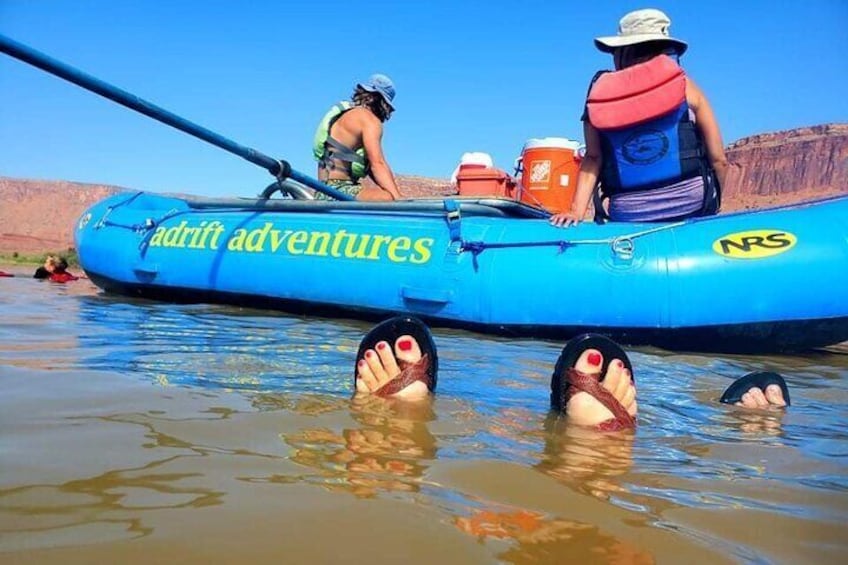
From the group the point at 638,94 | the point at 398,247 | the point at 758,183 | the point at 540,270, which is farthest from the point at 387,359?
the point at 758,183

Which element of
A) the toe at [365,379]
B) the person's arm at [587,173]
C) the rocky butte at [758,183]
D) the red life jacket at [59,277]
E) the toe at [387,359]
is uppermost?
the rocky butte at [758,183]

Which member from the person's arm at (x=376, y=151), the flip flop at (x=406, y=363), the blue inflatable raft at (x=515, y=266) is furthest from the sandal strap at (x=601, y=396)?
the person's arm at (x=376, y=151)

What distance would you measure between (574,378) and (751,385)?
660 mm

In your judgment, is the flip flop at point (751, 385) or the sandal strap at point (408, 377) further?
the flip flop at point (751, 385)

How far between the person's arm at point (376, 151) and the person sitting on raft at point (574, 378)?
3.13 meters

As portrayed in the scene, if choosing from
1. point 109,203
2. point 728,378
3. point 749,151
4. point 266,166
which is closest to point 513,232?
point 728,378

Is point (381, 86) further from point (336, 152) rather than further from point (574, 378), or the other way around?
point (574, 378)

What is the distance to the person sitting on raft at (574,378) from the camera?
1690 mm

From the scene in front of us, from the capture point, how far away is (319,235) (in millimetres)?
4328

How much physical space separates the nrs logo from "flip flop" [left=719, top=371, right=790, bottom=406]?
53.9 inches

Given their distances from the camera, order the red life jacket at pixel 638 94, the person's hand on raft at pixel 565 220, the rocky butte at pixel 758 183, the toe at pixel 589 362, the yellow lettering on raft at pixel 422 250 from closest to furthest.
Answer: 1. the toe at pixel 589 362
2. the red life jacket at pixel 638 94
3. the person's hand on raft at pixel 565 220
4. the yellow lettering on raft at pixel 422 250
5. the rocky butte at pixel 758 183

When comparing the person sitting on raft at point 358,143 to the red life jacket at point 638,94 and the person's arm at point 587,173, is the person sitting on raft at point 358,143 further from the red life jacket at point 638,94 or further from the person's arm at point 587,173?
the red life jacket at point 638,94

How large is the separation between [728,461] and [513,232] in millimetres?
2488

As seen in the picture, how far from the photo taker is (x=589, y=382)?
174 cm
